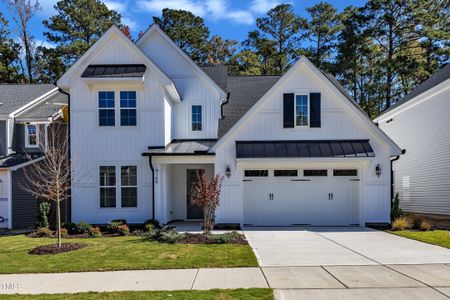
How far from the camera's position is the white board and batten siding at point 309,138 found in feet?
52.9

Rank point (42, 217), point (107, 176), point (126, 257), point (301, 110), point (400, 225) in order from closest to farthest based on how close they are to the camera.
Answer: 1. point (126, 257)
2. point (400, 225)
3. point (42, 217)
4. point (301, 110)
5. point (107, 176)

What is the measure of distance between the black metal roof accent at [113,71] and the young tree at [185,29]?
23.8 meters

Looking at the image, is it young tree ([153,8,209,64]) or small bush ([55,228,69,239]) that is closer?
small bush ([55,228,69,239])

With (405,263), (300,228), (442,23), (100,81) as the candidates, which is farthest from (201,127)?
(442,23)

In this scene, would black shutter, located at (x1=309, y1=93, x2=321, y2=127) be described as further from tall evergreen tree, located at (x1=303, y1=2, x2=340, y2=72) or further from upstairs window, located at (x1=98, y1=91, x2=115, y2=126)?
tall evergreen tree, located at (x1=303, y1=2, x2=340, y2=72)

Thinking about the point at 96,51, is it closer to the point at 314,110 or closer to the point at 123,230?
the point at 123,230

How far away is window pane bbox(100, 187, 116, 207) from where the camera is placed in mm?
16859

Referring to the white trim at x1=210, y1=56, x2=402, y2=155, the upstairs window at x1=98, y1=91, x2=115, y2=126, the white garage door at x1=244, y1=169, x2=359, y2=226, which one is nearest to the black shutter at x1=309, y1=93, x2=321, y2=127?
the white trim at x1=210, y1=56, x2=402, y2=155

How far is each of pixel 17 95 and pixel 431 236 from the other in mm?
22001

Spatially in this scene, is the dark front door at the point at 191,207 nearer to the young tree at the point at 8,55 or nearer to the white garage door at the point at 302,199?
the white garage door at the point at 302,199

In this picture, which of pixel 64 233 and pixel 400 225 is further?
pixel 400 225

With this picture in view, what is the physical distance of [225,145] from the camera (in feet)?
54.0

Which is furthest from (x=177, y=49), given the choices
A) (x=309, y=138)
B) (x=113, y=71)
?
(x=309, y=138)

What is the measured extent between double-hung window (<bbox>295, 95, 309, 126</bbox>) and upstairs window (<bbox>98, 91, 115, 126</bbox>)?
25.0ft
